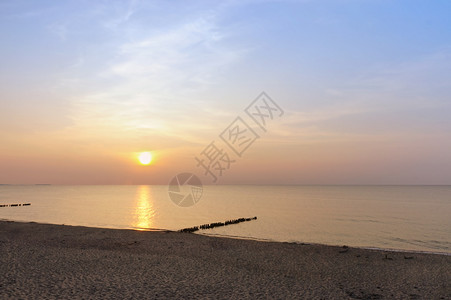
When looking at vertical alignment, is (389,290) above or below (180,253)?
below

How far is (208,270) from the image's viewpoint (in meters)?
15.9

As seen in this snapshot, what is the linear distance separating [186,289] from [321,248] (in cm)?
1235

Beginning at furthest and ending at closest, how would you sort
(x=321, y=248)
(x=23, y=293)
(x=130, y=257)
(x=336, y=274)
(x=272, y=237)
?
1. (x=272, y=237)
2. (x=321, y=248)
3. (x=130, y=257)
4. (x=336, y=274)
5. (x=23, y=293)

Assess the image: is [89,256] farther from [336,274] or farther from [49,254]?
[336,274]

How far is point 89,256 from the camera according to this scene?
18453mm

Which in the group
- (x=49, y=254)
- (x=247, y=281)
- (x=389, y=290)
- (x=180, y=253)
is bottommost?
(x=389, y=290)

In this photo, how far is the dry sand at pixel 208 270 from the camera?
40.8 ft

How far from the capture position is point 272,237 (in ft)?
110

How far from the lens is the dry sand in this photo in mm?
12438

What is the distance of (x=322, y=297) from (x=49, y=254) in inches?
583

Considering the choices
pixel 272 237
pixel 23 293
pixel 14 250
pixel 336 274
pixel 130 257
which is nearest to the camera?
pixel 23 293

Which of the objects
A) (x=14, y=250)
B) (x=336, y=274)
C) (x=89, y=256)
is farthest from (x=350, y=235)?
(x=14, y=250)

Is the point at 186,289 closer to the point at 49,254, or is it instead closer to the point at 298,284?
the point at 298,284

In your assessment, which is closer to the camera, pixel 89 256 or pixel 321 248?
pixel 89 256
